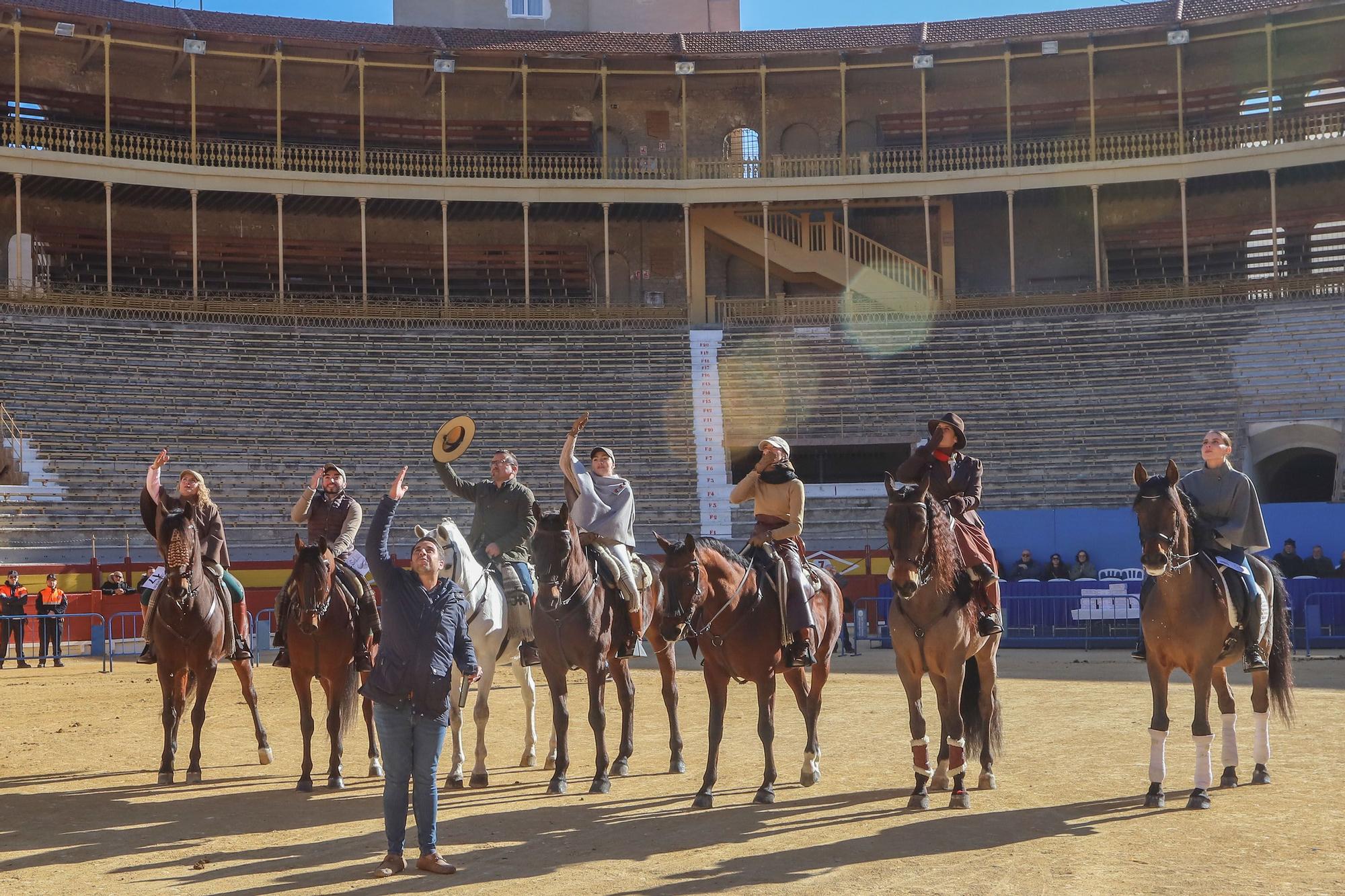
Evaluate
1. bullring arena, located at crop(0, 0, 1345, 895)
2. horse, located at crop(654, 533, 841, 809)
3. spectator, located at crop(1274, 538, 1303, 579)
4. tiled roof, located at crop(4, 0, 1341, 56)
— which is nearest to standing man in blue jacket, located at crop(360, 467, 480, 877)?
bullring arena, located at crop(0, 0, 1345, 895)

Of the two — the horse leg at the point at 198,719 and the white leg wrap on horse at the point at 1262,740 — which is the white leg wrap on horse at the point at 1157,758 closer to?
the white leg wrap on horse at the point at 1262,740

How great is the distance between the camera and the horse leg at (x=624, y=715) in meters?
12.1

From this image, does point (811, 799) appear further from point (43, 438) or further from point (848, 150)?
point (848, 150)

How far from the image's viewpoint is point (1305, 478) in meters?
36.3

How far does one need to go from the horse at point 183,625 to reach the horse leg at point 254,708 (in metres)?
0.36

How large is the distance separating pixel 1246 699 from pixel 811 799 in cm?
769

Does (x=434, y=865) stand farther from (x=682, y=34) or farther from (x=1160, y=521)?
(x=682, y=34)

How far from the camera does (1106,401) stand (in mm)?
33812

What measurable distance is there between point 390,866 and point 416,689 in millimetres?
1070

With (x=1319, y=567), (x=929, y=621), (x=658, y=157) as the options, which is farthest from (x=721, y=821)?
(x=658, y=157)

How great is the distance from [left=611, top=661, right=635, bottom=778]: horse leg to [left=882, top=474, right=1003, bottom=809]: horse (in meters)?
2.54

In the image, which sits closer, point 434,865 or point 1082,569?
point 434,865

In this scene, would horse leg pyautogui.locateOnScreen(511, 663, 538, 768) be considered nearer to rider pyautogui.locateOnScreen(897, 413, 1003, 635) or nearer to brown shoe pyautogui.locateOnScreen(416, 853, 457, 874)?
rider pyautogui.locateOnScreen(897, 413, 1003, 635)

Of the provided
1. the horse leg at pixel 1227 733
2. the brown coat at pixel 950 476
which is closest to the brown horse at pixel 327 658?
the brown coat at pixel 950 476
